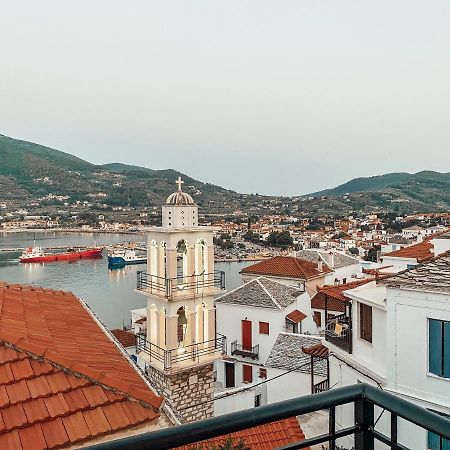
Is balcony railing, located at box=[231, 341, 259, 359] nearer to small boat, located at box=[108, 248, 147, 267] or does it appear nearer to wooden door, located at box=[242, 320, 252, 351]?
wooden door, located at box=[242, 320, 252, 351]

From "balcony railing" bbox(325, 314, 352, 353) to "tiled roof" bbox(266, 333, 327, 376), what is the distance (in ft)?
6.95

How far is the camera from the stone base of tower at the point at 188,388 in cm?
1096

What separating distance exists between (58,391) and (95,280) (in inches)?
2135

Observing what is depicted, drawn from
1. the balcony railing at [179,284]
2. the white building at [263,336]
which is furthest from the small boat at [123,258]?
the balcony railing at [179,284]

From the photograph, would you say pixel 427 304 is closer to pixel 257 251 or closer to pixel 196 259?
pixel 196 259

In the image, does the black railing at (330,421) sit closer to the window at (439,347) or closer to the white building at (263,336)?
the window at (439,347)

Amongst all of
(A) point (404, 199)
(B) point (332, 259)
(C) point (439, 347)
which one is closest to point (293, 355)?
(C) point (439, 347)

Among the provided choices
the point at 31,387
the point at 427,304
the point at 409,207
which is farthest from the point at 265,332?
the point at 409,207

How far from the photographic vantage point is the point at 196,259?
11.9 metres

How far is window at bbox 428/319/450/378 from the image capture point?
786 centimetres

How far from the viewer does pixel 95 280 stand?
56.5 m

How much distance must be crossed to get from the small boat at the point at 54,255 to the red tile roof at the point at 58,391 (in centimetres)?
7066

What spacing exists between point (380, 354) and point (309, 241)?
7677 centimetres

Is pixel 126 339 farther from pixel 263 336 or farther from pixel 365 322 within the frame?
pixel 365 322
